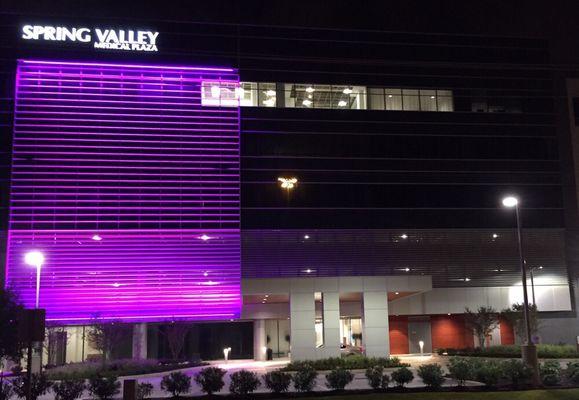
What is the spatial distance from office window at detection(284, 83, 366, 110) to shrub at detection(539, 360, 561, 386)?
27.0 meters

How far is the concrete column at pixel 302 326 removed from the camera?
4103 cm

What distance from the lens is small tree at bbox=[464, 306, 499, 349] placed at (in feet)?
153

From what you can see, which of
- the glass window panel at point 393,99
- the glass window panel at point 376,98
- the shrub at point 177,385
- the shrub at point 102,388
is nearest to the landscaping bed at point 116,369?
the shrub at point 102,388

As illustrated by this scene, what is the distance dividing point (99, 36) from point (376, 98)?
1993 cm

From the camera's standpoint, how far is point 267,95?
47406 mm

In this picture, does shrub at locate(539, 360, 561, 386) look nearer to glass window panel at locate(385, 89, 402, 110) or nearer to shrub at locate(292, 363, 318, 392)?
shrub at locate(292, 363, 318, 392)

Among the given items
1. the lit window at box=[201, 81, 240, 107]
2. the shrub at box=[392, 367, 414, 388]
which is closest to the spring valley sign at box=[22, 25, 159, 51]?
the lit window at box=[201, 81, 240, 107]

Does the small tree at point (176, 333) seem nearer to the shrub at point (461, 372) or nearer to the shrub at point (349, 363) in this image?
the shrub at point (349, 363)

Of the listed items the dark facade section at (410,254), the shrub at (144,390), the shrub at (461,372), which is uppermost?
the dark facade section at (410,254)

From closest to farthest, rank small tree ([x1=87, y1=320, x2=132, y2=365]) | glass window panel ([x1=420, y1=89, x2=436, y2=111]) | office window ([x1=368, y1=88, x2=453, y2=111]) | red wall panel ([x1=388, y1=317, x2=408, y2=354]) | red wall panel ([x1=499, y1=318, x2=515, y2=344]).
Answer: small tree ([x1=87, y1=320, x2=132, y2=365])
office window ([x1=368, y1=88, x2=453, y2=111])
glass window panel ([x1=420, y1=89, x2=436, y2=111])
red wall panel ([x1=499, y1=318, x2=515, y2=344])
red wall panel ([x1=388, y1=317, x2=408, y2=354])

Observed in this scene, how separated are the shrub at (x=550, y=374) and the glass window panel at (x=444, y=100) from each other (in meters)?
27.6

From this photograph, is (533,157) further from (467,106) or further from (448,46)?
(448,46)

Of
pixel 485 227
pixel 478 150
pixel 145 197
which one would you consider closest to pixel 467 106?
pixel 478 150

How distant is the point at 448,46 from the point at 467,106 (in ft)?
16.0
